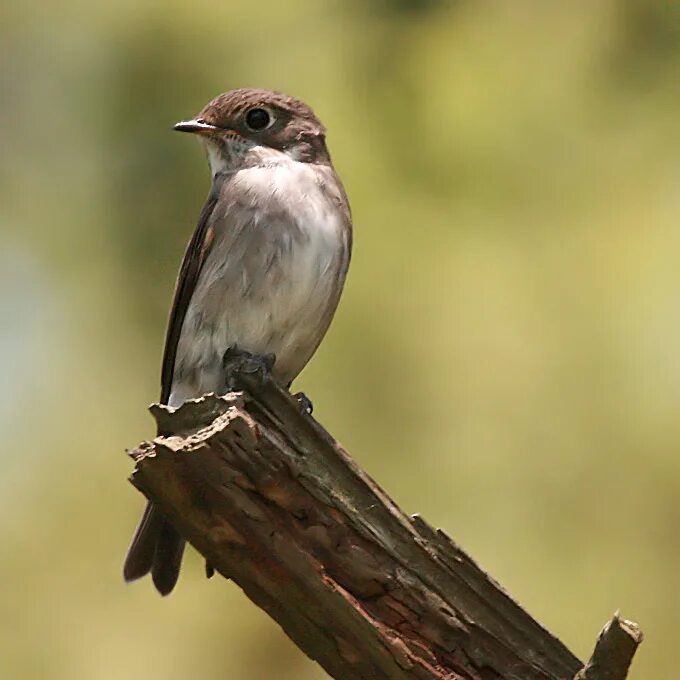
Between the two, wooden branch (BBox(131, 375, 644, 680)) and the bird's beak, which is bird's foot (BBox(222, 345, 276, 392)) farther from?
the bird's beak

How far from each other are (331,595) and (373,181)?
8.95 ft

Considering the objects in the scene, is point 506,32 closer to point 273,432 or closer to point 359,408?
point 359,408

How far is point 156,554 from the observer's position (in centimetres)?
367

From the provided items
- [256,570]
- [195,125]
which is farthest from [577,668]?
[195,125]

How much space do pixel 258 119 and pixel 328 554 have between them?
1.49 meters

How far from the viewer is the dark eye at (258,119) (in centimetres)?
388

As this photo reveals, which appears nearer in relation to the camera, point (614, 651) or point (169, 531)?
point (614, 651)

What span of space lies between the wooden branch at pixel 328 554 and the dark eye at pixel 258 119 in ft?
3.98

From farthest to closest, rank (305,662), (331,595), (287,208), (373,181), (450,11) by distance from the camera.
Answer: (450,11) → (373,181) → (305,662) → (287,208) → (331,595)

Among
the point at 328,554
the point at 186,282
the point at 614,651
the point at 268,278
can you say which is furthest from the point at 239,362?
the point at 614,651

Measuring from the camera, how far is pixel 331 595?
9.09 ft

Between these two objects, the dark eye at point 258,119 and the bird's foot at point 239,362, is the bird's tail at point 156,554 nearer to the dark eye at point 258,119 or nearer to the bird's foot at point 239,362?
the bird's foot at point 239,362

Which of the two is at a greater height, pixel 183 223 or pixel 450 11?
pixel 450 11

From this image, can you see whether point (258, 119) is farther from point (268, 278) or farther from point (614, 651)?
point (614, 651)
